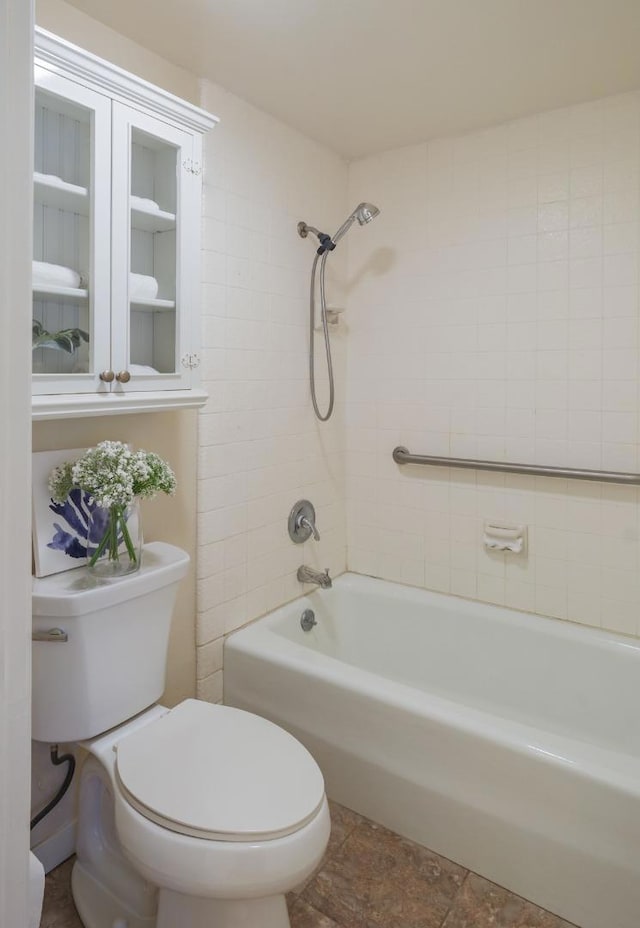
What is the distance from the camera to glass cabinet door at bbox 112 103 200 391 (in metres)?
1.47

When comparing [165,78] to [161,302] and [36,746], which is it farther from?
[36,746]

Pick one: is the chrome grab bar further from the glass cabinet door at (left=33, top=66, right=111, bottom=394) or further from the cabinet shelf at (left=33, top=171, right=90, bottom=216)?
the cabinet shelf at (left=33, top=171, right=90, bottom=216)

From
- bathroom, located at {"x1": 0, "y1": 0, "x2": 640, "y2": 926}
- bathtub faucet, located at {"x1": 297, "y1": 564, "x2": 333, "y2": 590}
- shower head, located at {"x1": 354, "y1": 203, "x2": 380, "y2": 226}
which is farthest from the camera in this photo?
bathtub faucet, located at {"x1": 297, "y1": 564, "x2": 333, "y2": 590}

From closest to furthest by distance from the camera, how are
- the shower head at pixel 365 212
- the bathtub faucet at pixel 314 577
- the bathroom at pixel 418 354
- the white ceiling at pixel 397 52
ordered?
1. the white ceiling at pixel 397 52
2. the bathroom at pixel 418 354
3. the shower head at pixel 365 212
4. the bathtub faucet at pixel 314 577

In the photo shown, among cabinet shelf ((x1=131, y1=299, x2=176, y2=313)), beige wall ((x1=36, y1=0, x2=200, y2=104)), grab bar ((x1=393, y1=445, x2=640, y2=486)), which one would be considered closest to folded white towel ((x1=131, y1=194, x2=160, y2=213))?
cabinet shelf ((x1=131, y1=299, x2=176, y2=313))

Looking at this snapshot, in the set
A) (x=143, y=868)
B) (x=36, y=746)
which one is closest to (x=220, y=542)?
(x=36, y=746)

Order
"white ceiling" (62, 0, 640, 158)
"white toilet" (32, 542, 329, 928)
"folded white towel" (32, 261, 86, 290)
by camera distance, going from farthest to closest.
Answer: "white ceiling" (62, 0, 640, 158) → "folded white towel" (32, 261, 86, 290) → "white toilet" (32, 542, 329, 928)

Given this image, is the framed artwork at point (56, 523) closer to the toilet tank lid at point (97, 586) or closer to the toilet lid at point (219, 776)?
the toilet tank lid at point (97, 586)

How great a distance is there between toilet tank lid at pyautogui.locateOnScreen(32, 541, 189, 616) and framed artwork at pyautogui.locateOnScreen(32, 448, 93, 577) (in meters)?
0.04

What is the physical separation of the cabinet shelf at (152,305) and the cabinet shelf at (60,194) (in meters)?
0.23

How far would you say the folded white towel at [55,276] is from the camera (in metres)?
1.34

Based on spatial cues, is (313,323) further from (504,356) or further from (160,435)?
(160,435)

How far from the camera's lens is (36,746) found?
1.65m

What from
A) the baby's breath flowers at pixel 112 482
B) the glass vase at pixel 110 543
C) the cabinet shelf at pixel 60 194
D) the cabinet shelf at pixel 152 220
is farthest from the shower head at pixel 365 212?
the glass vase at pixel 110 543
